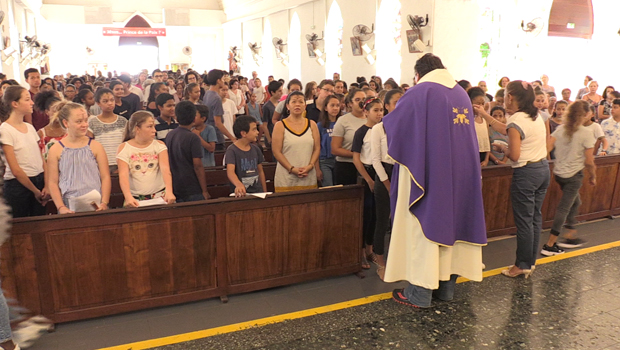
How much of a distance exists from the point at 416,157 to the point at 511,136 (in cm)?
120

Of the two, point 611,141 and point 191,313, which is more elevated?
point 611,141

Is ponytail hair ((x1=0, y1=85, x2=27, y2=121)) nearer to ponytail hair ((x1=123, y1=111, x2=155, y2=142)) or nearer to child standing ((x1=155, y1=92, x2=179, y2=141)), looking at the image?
ponytail hair ((x1=123, y1=111, x2=155, y2=142))

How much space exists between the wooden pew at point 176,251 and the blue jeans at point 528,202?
1.41 meters

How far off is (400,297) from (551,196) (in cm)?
301

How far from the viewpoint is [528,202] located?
441 cm

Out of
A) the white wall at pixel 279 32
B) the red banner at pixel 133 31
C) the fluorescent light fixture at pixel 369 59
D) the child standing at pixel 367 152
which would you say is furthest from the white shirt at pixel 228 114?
the red banner at pixel 133 31

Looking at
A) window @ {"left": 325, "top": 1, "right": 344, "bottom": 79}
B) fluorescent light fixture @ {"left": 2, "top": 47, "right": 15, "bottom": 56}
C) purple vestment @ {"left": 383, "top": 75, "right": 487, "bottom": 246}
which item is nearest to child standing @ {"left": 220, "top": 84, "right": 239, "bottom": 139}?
purple vestment @ {"left": 383, "top": 75, "right": 487, "bottom": 246}

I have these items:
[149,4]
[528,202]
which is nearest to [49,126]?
[528,202]

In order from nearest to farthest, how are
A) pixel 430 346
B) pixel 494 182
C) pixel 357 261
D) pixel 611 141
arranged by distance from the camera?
pixel 430 346 → pixel 357 261 → pixel 494 182 → pixel 611 141

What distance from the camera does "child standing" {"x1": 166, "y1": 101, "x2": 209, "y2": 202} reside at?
4.58 meters

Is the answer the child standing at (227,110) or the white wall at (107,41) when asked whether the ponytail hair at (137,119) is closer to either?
the child standing at (227,110)

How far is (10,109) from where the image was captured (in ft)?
14.0

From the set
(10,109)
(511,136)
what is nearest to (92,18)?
(10,109)

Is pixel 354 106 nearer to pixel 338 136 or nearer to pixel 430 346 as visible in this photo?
pixel 338 136
